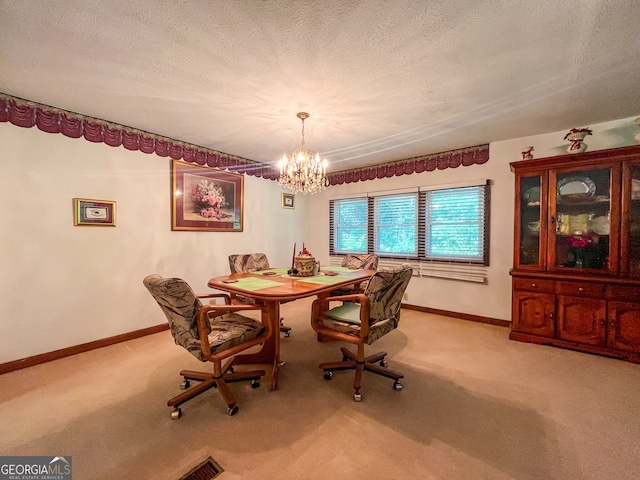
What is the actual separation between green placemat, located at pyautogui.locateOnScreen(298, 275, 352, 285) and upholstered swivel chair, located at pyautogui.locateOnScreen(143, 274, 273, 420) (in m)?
0.58

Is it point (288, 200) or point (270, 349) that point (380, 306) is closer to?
point (270, 349)

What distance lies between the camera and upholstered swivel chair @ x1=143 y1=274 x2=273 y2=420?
1575mm

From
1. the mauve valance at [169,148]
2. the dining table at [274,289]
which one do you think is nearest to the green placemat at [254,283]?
the dining table at [274,289]

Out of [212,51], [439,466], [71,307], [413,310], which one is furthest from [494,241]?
[71,307]

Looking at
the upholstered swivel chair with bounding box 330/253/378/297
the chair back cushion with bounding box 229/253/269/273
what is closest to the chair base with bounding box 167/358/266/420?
the chair back cushion with bounding box 229/253/269/273

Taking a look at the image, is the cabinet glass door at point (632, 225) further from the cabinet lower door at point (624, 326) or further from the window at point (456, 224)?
the window at point (456, 224)

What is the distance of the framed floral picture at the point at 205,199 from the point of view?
11.3 feet

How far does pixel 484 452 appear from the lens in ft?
4.72

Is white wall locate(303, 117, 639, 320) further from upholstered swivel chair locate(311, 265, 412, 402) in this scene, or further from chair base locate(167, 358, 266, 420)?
chair base locate(167, 358, 266, 420)

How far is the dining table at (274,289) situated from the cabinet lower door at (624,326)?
92.5 inches

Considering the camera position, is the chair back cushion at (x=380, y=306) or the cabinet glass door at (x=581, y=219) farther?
the cabinet glass door at (x=581, y=219)

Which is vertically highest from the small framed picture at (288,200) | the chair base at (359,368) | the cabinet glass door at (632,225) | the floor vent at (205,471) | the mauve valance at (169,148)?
the mauve valance at (169,148)

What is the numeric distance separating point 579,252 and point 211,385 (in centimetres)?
375

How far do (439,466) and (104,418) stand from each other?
2.07 m
